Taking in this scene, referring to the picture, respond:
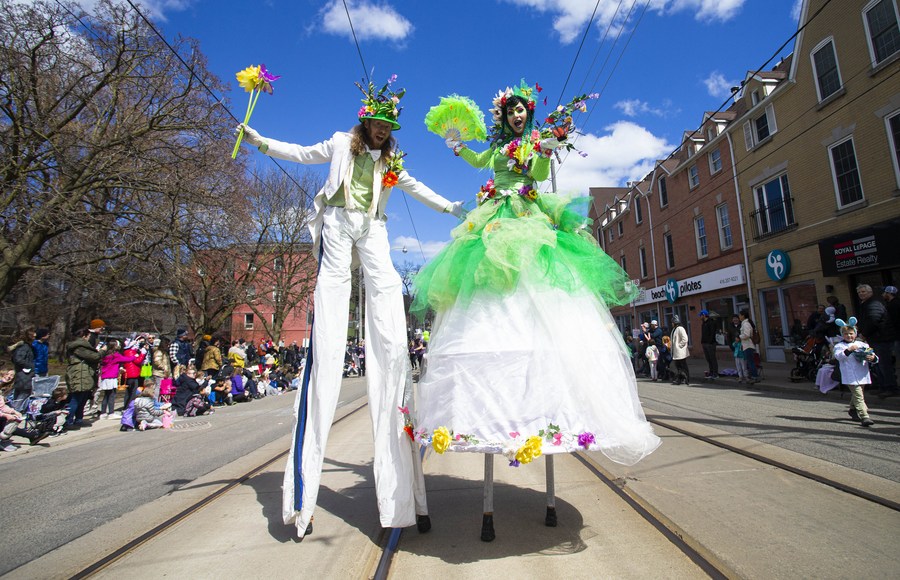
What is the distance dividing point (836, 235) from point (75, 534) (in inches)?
660

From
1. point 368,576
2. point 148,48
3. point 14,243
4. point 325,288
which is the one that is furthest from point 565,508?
point 14,243

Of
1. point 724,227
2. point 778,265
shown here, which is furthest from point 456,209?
point 724,227

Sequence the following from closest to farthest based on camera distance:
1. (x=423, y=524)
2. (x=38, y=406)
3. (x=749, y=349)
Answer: (x=423, y=524) < (x=38, y=406) < (x=749, y=349)

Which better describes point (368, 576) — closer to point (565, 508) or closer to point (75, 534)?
point (565, 508)

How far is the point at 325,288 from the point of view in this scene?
274 centimetres

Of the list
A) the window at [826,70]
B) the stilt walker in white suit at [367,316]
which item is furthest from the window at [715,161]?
the stilt walker in white suit at [367,316]

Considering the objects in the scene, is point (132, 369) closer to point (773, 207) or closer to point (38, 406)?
point (38, 406)

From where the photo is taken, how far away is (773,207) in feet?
51.9

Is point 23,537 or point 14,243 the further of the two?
point 14,243

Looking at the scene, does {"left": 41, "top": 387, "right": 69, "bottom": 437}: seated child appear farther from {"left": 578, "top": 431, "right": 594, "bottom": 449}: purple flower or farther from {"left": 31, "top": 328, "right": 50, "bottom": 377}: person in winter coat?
{"left": 578, "top": 431, "right": 594, "bottom": 449}: purple flower

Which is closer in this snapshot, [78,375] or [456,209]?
[456,209]

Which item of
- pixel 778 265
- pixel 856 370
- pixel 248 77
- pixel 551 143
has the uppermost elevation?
pixel 778 265

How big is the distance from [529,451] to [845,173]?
15.7m

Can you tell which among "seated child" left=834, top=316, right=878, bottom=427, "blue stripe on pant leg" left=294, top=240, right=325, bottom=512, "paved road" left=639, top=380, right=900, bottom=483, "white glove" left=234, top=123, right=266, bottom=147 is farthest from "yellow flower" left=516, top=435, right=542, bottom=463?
"seated child" left=834, top=316, right=878, bottom=427
